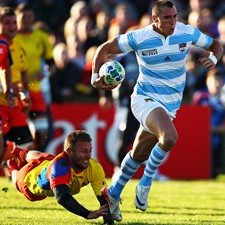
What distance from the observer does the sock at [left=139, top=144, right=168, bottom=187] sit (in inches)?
419

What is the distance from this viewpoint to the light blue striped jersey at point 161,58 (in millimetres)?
10852

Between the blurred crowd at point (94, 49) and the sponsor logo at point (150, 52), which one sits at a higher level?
the sponsor logo at point (150, 52)

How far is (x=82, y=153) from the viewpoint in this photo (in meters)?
9.62

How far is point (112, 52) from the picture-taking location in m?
10.9

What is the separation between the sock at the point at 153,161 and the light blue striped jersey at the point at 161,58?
608 millimetres

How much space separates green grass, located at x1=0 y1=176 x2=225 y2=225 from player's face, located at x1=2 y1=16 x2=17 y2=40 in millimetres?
2125

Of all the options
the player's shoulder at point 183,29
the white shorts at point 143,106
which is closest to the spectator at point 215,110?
the player's shoulder at point 183,29

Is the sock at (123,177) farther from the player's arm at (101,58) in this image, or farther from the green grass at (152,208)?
the player's arm at (101,58)

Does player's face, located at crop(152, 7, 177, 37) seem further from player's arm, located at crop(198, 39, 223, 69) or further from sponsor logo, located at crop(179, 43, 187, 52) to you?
player's arm, located at crop(198, 39, 223, 69)

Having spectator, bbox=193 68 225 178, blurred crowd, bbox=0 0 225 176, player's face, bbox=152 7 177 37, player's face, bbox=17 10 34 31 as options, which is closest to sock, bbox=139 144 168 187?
player's face, bbox=152 7 177 37

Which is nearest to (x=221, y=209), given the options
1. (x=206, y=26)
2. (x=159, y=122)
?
(x=159, y=122)

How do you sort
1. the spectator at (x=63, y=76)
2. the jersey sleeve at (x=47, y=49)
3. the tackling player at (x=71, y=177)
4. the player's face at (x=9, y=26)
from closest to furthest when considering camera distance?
the tackling player at (x=71, y=177), the player's face at (x=9, y=26), the jersey sleeve at (x=47, y=49), the spectator at (x=63, y=76)

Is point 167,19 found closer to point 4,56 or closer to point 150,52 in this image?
point 150,52

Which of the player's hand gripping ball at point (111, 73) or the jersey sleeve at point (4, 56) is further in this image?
the jersey sleeve at point (4, 56)
